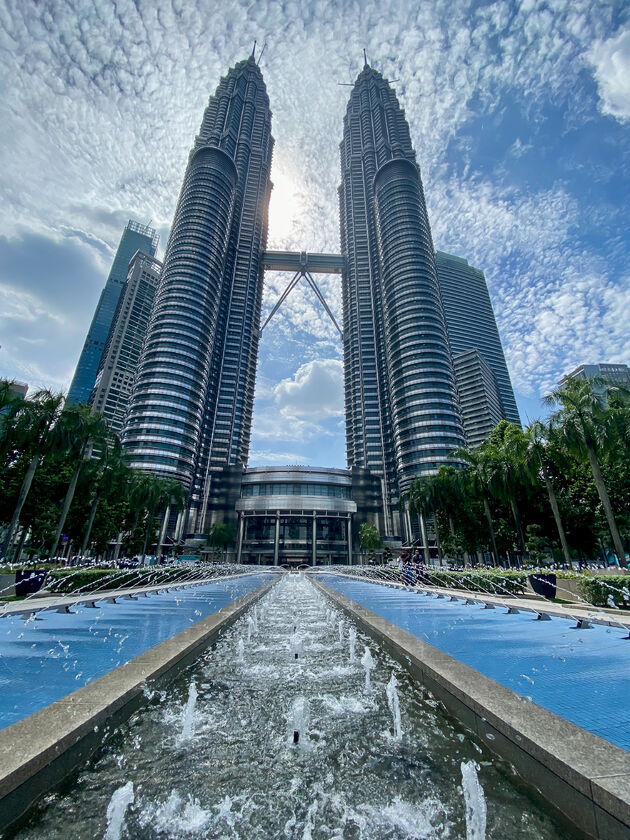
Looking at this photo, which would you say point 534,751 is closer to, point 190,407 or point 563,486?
point 563,486

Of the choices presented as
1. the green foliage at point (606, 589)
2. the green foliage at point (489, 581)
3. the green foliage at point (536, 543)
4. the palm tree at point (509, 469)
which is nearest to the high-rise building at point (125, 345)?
the palm tree at point (509, 469)

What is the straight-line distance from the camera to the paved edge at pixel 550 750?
235 centimetres

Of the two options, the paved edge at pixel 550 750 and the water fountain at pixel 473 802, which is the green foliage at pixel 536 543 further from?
the water fountain at pixel 473 802

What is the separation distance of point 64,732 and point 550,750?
4058 millimetres

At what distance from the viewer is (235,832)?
2.43m

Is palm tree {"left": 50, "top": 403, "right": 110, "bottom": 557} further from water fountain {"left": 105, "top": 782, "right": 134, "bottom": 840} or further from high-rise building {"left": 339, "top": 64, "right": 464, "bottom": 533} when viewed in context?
high-rise building {"left": 339, "top": 64, "right": 464, "bottom": 533}

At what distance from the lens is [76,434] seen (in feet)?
86.1

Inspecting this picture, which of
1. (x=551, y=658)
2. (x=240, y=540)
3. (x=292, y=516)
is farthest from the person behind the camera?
(x=292, y=516)

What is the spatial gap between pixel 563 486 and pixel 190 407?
86137mm

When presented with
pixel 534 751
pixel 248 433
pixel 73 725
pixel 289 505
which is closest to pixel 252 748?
pixel 73 725

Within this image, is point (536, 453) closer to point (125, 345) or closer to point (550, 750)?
point (550, 750)

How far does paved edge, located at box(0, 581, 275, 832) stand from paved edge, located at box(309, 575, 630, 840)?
3.82 m

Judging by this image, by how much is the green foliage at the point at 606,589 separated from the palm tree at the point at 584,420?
10.5 metres

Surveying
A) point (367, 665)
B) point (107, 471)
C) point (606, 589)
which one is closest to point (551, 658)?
point (367, 665)
